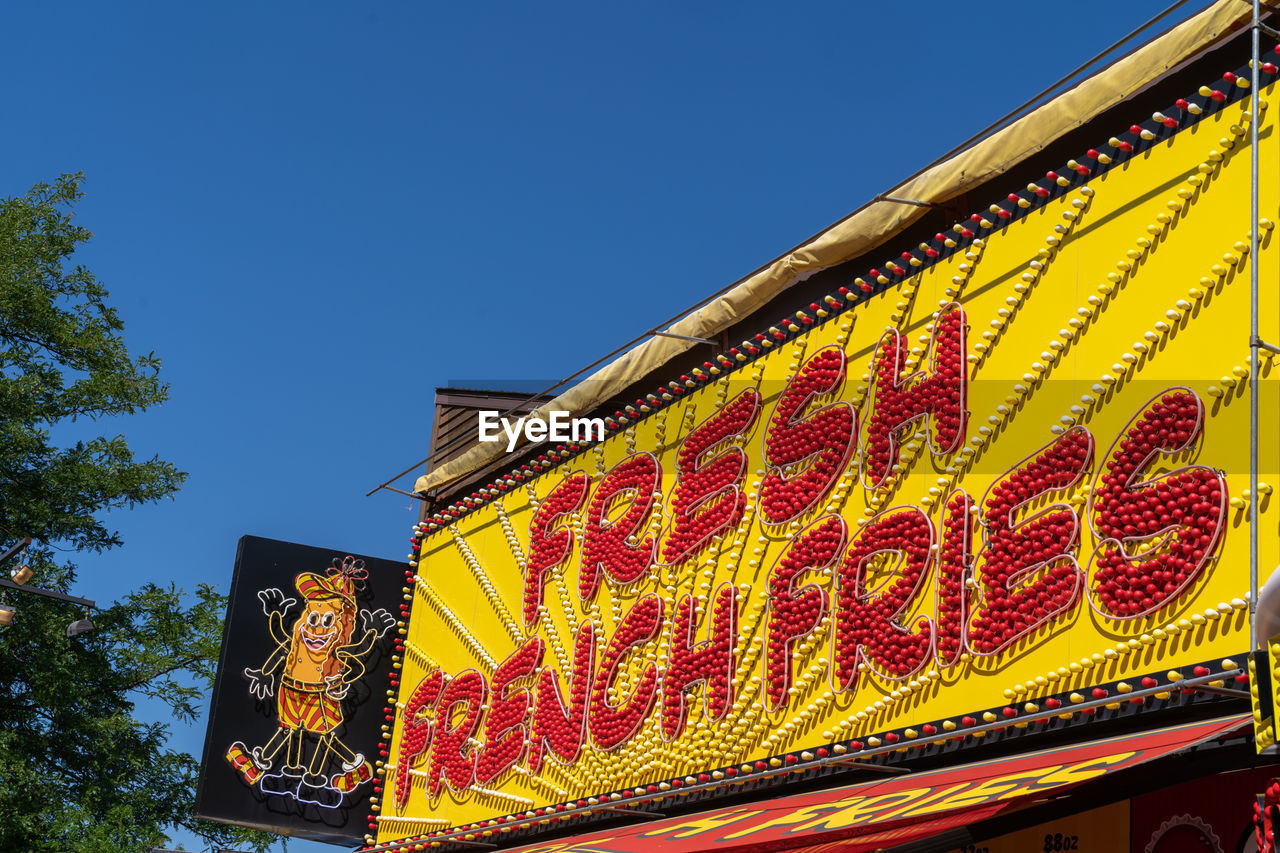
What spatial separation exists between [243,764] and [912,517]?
7534 millimetres

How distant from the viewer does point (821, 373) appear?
32.1 ft

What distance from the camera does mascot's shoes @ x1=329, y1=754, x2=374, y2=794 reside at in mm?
13966

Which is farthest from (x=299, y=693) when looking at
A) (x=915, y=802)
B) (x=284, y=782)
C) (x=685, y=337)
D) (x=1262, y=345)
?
(x=1262, y=345)

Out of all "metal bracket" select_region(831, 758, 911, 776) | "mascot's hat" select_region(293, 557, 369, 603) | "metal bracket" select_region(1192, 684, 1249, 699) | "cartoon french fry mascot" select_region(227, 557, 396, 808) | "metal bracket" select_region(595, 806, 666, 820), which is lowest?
"metal bracket" select_region(595, 806, 666, 820)

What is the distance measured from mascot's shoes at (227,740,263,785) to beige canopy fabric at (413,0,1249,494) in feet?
13.6

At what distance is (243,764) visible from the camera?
13453 millimetres

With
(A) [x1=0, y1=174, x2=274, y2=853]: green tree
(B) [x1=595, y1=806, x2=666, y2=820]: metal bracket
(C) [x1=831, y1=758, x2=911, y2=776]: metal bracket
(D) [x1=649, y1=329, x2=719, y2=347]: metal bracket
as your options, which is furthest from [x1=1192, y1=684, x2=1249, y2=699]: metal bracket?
(A) [x1=0, y1=174, x2=274, y2=853]: green tree

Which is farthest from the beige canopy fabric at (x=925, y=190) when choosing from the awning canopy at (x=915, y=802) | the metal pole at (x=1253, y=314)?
the awning canopy at (x=915, y=802)

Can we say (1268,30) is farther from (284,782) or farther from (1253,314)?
(284,782)

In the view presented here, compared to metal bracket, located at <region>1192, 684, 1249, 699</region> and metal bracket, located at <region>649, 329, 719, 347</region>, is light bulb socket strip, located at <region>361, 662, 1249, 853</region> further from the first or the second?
metal bracket, located at <region>649, 329, 719, 347</region>

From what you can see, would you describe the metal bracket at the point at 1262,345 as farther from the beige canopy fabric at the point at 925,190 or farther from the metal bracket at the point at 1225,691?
the beige canopy fabric at the point at 925,190

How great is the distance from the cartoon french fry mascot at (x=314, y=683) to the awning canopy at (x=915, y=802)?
5490mm

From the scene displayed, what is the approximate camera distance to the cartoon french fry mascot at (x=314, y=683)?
13.7 metres

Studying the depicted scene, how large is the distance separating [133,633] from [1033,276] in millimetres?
18455
